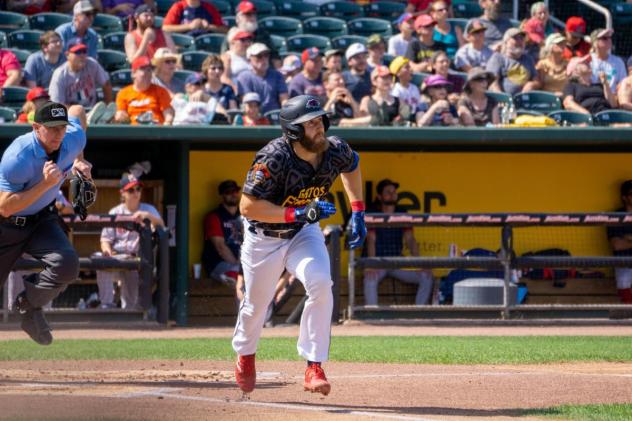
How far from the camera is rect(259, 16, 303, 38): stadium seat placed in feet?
50.3

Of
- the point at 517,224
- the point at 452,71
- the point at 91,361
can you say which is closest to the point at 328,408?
the point at 91,361

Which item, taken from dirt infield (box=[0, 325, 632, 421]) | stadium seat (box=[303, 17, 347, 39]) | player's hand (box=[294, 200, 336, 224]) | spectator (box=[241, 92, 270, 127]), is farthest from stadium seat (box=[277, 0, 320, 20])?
player's hand (box=[294, 200, 336, 224])

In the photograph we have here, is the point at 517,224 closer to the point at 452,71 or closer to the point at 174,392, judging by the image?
the point at 452,71

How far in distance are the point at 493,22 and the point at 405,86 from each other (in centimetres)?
282

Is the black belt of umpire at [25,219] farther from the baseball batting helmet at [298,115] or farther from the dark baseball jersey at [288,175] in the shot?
the baseball batting helmet at [298,115]

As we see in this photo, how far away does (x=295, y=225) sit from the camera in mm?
6129

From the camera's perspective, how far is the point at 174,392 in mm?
6383

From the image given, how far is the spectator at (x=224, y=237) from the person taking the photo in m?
12.7

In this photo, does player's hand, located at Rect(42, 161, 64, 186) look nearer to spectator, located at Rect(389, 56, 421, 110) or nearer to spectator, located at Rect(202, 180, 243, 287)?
spectator, located at Rect(202, 180, 243, 287)

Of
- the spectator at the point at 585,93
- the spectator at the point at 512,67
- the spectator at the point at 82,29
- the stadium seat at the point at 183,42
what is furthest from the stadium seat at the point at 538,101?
the spectator at the point at 82,29

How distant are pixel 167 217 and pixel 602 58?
5.97 m

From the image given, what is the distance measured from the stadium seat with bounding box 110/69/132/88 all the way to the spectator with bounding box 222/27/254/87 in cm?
115

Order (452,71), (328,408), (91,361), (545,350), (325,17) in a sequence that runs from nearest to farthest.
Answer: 1. (328,408)
2. (91,361)
3. (545,350)
4. (452,71)
5. (325,17)

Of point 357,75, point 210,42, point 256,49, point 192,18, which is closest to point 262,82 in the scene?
point 256,49
